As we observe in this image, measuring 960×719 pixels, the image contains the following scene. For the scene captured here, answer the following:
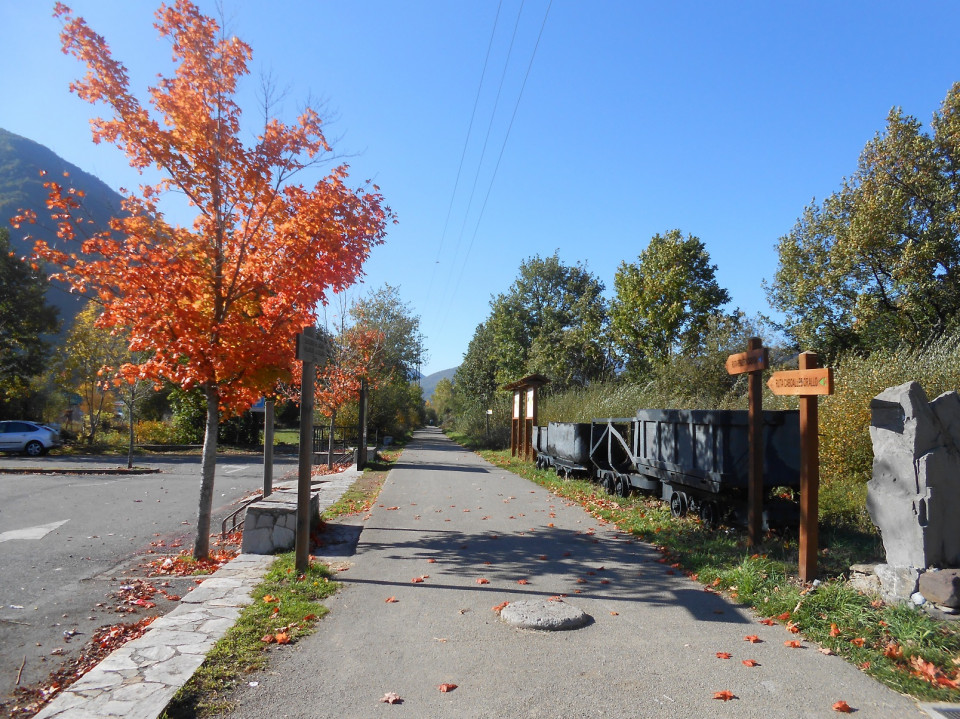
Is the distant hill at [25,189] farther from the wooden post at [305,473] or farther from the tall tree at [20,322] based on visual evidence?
the wooden post at [305,473]

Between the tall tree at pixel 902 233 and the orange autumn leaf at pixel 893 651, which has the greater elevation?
the tall tree at pixel 902 233

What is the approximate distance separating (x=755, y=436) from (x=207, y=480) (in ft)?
22.8

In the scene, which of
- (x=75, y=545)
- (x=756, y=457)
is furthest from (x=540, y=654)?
(x=75, y=545)

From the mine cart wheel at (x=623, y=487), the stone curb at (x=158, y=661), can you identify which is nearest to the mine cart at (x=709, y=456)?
the mine cart wheel at (x=623, y=487)

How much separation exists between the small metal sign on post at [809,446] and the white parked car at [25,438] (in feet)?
99.1

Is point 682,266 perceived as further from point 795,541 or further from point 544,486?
point 795,541

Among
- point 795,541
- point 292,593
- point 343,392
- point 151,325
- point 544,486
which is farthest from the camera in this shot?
point 343,392

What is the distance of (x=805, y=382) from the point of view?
22.1ft

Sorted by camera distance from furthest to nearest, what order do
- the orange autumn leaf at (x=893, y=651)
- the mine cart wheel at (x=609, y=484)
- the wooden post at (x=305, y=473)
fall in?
1. the mine cart wheel at (x=609, y=484)
2. the wooden post at (x=305, y=473)
3. the orange autumn leaf at (x=893, y=651)

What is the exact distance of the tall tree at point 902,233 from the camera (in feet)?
63.1

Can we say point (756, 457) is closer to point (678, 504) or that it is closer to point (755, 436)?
point (755, 436)

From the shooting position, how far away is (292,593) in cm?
639

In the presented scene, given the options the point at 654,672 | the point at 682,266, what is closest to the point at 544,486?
the point at 654,672

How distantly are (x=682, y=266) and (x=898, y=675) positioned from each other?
26.7 m
